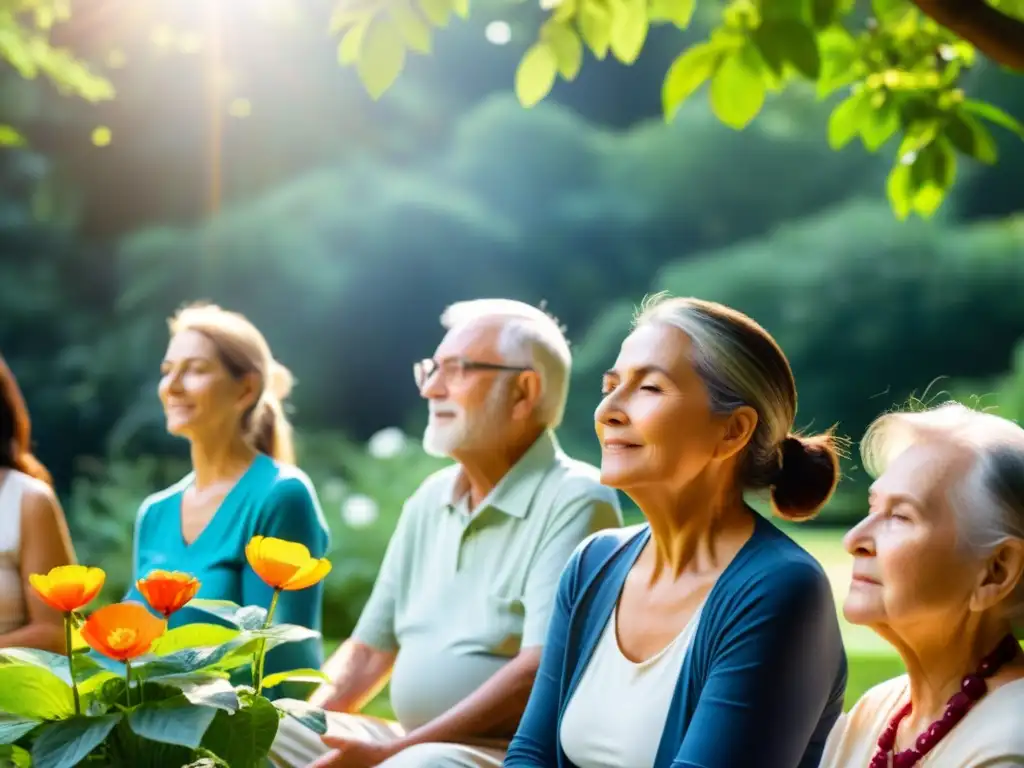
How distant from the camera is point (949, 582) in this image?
5.68ft

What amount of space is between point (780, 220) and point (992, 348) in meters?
1.67

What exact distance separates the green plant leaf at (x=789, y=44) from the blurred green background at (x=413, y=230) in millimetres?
6699

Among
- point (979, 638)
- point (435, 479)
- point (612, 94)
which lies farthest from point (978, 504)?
point (612, 94)

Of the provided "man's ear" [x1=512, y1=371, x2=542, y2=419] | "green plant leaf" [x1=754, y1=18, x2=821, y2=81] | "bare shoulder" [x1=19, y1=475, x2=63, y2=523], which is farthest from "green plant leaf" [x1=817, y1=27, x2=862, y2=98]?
"bare shoulder" [x1=19, y1=475, x2=63, y2=523]

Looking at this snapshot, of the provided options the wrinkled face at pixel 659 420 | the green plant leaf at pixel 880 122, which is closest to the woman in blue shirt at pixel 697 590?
the wrinkled face at pixel 659 420

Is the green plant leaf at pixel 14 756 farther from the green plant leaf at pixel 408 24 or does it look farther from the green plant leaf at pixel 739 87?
the green plant leaf at pixel 739 87

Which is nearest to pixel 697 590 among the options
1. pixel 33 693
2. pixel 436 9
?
pixel 33 693

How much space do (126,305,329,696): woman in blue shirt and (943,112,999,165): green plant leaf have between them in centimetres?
164

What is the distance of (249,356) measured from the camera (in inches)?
133

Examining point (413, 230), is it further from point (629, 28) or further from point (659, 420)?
point (659, 420)

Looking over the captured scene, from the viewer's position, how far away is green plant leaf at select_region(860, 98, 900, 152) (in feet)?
10.1

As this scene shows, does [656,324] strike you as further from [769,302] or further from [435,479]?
[769,302]

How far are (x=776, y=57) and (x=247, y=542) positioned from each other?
5.31 ft

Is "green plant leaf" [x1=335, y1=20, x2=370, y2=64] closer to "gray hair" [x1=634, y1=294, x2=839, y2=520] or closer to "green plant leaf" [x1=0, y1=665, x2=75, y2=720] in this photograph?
"gray hair" [x1=634, y1=294, x2=839, y2=520]
